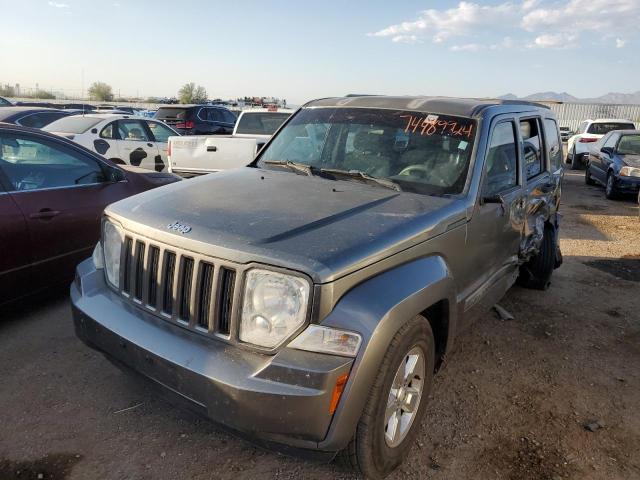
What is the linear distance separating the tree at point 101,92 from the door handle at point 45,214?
68144 millimetres

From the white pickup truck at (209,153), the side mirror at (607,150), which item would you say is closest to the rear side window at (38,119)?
the white pickup truck at (209,153)

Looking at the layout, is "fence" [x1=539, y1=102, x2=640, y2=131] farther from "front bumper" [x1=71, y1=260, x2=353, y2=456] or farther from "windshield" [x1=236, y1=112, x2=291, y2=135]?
"front bumper" [x1=71, y1=260, x2=353, y2=456]

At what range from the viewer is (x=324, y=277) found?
201 centimetres

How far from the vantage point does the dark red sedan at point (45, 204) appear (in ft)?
12.2

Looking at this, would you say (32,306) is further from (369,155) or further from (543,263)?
(543,263)

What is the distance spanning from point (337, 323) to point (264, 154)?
2.27 meters

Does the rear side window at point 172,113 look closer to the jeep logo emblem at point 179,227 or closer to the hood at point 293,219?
the hood at point 293,219

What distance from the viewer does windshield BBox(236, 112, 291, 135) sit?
10.6 metres

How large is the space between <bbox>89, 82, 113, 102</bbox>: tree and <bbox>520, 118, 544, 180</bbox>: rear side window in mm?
Answer: 69164

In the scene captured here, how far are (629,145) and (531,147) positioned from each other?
882 cm

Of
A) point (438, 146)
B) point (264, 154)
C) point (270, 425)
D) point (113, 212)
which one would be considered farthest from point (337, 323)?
point (264, 154)

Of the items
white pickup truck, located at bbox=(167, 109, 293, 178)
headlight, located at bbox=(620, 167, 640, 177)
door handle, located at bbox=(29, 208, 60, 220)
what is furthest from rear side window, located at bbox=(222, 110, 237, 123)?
door handle, located at bbox=(29, 208, 60, 220)

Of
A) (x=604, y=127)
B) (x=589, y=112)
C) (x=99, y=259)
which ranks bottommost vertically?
(x=99, y=259)

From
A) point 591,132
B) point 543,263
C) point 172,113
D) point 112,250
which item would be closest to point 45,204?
point 112,250
